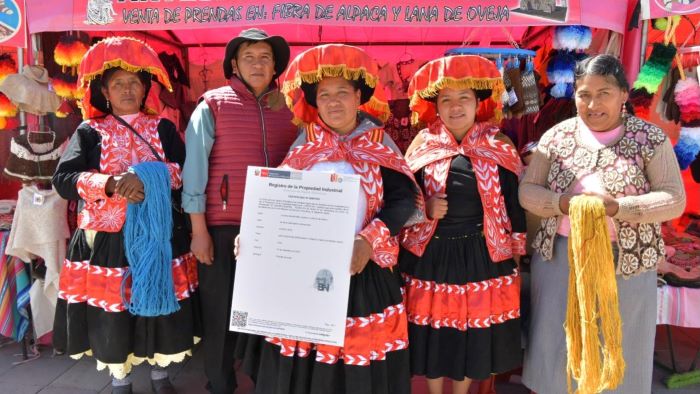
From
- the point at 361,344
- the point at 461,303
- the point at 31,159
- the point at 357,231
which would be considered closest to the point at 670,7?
the point at 461,303

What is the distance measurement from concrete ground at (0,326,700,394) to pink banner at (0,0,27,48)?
2301mm

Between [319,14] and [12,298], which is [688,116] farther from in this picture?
[12,298]

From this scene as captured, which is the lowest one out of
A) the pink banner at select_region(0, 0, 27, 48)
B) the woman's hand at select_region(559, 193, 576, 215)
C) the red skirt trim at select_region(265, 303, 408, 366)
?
the red skirt trim at select_region(265, 303, 408, 366)

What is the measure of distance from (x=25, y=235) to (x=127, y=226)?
1.31 m

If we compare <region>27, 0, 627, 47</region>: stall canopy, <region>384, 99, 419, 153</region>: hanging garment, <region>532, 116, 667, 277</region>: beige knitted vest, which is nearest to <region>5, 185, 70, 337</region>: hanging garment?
<region>27, 0, 627, 47</region>: stall canopy

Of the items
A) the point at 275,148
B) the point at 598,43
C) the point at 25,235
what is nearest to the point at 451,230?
the point at 275,148

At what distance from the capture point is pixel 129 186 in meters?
2.46

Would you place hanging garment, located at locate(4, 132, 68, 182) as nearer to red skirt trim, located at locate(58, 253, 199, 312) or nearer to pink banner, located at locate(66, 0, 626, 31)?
pink banner, located at locate(66, 0, 626, 31)

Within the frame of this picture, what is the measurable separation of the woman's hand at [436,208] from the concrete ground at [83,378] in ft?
4.74

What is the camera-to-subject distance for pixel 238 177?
99.4 inches

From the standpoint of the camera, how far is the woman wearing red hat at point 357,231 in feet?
7.02

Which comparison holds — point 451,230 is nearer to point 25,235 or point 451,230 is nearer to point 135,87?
point 135,87

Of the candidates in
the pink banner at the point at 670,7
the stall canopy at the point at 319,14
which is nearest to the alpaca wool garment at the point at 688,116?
the pink banner at the point at 670,7

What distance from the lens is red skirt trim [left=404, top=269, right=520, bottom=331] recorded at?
8.00 ft
